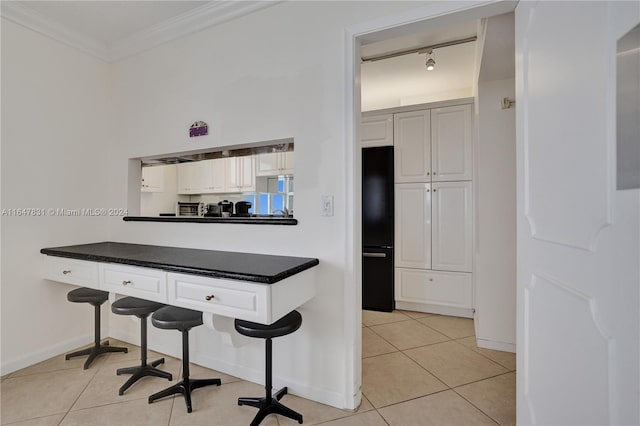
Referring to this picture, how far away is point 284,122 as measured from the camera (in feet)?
6.24

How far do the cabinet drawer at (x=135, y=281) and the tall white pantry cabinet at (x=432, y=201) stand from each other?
2.46 metres

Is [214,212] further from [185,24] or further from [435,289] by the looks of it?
[435,289]

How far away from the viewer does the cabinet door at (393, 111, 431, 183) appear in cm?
323

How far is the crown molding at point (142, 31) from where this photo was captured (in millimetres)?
2041

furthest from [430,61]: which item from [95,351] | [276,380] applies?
[95,351]

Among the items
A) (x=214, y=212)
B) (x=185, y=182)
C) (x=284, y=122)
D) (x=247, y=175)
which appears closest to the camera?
(x=284, y=122)

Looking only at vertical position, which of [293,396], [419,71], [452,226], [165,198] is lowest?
[293,396]

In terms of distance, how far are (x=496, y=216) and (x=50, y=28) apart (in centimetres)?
382

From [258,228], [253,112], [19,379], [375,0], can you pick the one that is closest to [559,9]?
[375,0]

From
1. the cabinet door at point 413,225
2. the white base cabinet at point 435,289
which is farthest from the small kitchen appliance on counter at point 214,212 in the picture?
the white base cabinet at point 435,289

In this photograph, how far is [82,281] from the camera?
2.06m

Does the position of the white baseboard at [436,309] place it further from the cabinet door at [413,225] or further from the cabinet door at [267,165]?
the cabinet door at [267,165]

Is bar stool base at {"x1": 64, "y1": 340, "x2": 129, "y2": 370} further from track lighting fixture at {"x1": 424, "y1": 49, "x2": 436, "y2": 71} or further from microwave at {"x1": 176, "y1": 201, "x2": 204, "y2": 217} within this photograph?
track lighting fixture at {"x1": 424, "y1": 49, "x2": 436, "y2": 71}

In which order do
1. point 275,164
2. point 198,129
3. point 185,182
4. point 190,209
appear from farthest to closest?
point 185,182, point 190,209, point 275,164, point 198,129
